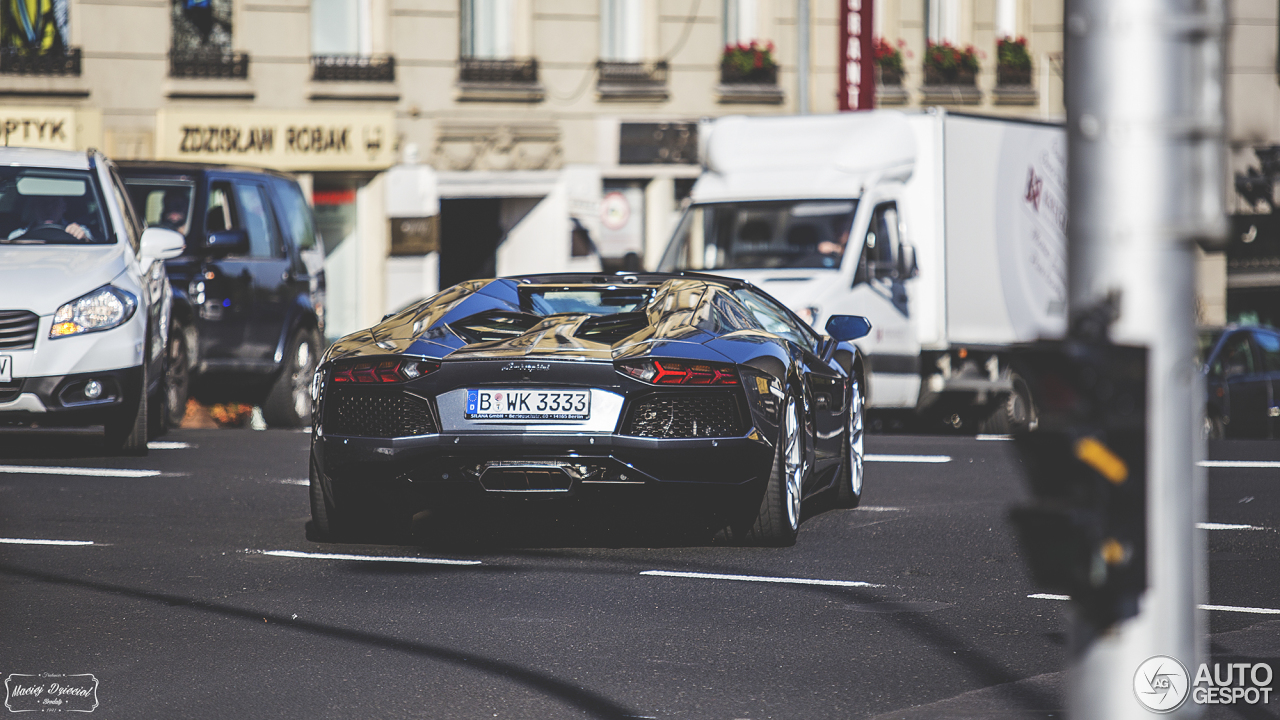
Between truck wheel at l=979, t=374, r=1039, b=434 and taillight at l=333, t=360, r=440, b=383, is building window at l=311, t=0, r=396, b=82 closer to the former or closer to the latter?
truck wheel at l=979, t=374, r=1039, b=434

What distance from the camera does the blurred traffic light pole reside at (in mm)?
2750

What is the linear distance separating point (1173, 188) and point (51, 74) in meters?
24.0

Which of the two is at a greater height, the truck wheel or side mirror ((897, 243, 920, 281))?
side mirror ((897, 243, 920, 281))

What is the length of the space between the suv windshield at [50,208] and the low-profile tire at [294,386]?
131 inches

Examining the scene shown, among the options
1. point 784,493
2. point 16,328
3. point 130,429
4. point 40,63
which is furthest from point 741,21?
point 784,493

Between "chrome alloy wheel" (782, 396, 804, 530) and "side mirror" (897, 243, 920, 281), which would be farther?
"side mirror" (897, 243, 920, 281)

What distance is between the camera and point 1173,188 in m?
2.76

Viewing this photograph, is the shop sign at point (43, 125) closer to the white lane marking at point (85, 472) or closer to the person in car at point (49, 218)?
the person in car at point (49, 218)

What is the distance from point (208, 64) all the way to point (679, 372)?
19362 mm

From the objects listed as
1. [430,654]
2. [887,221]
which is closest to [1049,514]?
[430,654]

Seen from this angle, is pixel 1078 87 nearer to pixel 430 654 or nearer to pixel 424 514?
pixel 430 654

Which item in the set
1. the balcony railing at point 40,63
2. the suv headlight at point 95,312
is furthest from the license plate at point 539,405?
the balcony railing at point 40,63

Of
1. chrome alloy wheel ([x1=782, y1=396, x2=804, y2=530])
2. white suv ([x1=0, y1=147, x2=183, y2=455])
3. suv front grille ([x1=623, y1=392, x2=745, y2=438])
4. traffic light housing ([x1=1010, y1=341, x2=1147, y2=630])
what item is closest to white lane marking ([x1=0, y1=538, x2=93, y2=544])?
white suv ([x1=0, y1=147, x2=183, y2=455])

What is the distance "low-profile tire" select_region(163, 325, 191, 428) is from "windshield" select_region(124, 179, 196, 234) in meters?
1.07
